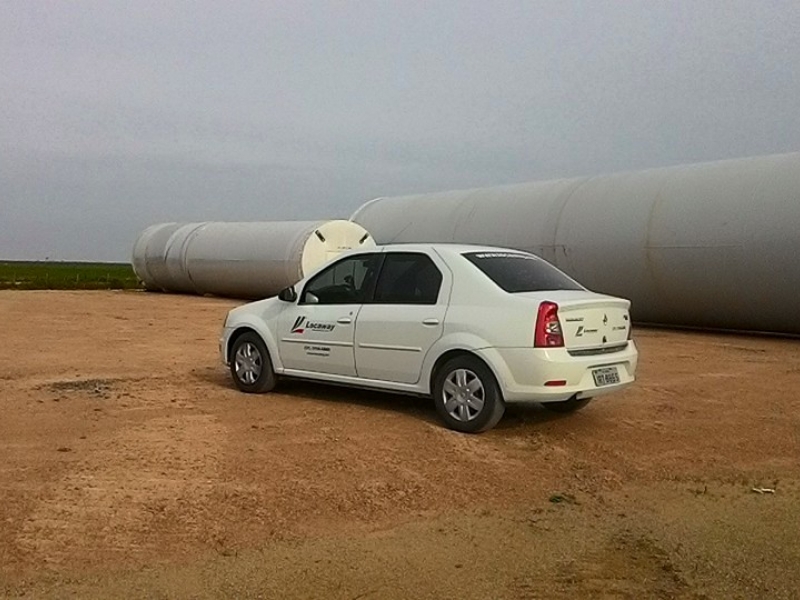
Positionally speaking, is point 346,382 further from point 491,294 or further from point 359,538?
point 359,538

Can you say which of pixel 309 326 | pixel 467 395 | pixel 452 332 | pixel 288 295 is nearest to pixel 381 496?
pixel 467 395

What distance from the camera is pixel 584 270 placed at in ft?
65.5

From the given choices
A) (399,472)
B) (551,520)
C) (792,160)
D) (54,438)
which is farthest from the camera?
(792,160)

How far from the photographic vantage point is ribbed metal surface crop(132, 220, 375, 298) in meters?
25.4

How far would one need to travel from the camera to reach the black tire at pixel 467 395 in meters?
7.04

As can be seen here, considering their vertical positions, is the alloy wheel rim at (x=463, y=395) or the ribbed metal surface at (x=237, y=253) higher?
the alloy wheel rim at (x=463, y=395)

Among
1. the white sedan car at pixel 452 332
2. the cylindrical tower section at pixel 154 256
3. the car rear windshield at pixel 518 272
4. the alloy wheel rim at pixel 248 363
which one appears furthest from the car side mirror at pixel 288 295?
the cylindrical tower section at pixel 154 256

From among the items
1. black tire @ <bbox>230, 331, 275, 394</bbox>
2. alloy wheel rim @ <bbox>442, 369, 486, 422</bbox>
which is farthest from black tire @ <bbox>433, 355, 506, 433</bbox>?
black tire @ <bbox>230, 331, 275, 394</bbox>

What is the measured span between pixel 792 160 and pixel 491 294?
12137 mm

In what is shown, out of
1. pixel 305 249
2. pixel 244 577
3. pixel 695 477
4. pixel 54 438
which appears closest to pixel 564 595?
pixel 244 577

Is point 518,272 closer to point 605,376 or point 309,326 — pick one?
point 605,376

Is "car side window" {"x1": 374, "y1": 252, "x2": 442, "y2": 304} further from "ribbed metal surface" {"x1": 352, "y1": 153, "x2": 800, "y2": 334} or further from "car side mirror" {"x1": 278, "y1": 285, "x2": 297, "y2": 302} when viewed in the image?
"ribbed metal surface" {"x1": 352, "y1": 153, "x2": 800, "y2": 334}

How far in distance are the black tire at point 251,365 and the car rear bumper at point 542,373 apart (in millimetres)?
2764

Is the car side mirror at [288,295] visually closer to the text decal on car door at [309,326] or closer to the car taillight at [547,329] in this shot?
the text decal on car door at [309,326]
